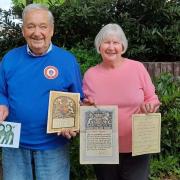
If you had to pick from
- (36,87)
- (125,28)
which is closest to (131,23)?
(125,28)

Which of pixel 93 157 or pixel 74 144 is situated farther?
pixel 74 144

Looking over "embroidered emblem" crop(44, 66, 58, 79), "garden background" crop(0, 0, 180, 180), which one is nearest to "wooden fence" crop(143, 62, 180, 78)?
"garden background" crop(0, 0, 180, 180)

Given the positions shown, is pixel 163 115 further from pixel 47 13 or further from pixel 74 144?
pixel 47 13

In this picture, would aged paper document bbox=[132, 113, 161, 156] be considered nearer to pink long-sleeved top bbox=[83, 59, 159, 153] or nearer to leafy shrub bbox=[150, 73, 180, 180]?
pink long-sleeved top bbox=[83, 59, 159, 153]

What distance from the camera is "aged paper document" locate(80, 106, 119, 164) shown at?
3.43 meters

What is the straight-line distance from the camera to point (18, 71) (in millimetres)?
3359

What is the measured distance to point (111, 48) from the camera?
343cm

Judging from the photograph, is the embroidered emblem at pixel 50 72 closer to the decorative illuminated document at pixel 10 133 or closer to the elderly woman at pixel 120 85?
the elderly woman at pixel 120 85

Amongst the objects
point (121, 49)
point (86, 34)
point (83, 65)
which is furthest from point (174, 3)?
point (121, 49)

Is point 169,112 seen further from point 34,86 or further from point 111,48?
point 34,86

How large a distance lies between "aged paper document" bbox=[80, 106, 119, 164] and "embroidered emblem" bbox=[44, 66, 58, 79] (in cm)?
30

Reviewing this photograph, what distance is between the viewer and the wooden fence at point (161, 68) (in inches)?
233

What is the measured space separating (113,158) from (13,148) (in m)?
0.71

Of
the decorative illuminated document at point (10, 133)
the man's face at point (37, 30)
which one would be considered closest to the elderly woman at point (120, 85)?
the man's face at point (37, 30)
